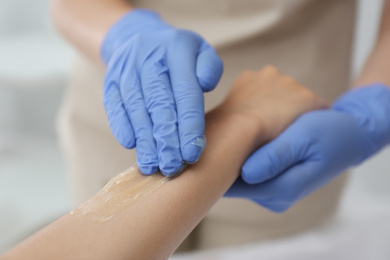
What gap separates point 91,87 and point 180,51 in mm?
511

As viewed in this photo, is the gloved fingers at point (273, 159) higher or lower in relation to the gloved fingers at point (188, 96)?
lower

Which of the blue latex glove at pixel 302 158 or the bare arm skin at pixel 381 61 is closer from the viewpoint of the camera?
the blue latex glove at pixel 302 158

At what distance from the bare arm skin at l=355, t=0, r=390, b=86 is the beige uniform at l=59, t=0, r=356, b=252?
8 cm

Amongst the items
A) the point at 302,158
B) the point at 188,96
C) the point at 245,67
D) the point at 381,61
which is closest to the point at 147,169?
the point at 188,96

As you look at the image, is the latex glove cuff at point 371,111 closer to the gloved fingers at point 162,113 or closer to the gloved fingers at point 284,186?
the gloved fingers at point 284,186

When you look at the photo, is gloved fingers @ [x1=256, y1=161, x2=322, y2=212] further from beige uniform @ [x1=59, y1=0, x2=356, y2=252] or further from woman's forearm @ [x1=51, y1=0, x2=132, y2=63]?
woman's forearm @ [x1=51, y1=0, x2=132, y2=63]

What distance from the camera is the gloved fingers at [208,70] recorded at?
1.00 m

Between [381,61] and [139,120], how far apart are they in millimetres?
804

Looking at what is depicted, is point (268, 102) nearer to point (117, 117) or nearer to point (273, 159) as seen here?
point (273, 159)

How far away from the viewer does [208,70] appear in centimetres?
101

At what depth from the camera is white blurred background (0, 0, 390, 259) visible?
2363 millimetres

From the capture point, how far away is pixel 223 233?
1.50 m

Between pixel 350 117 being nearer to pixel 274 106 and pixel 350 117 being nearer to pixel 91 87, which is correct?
pixel 274 106

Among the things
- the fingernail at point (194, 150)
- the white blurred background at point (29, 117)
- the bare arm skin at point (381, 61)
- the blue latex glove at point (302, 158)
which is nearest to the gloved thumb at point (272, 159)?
the blue latex glove at point (302, 158)
